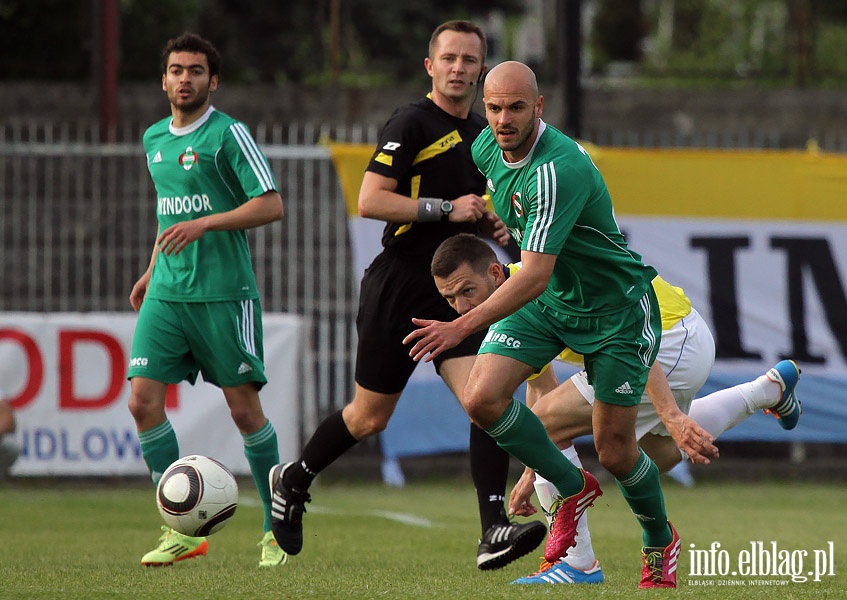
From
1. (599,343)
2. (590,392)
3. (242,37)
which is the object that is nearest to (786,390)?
(590,392)

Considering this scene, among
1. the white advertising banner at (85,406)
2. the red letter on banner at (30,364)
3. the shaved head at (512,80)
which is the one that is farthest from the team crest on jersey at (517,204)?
the red letter on banner at (30,364)

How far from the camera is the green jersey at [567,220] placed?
4.78m

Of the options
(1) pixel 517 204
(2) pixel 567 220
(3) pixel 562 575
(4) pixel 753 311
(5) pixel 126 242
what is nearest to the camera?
(2) pixel 567 220

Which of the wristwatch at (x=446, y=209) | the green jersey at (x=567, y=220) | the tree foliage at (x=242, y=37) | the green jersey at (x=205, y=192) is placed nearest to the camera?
the green jersey at (x=567, y=220)

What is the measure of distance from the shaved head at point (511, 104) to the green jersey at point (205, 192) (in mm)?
1734

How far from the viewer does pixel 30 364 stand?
33.7 feet

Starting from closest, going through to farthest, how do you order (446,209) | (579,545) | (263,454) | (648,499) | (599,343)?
(599,343) → (648,499) → (579,545) → (446,209) → (263,454)

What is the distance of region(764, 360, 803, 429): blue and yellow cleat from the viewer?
6184 millimetres

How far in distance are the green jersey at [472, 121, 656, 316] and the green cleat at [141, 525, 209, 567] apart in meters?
2.10

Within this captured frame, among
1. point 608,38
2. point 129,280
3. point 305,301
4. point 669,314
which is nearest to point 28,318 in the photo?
point 129,280

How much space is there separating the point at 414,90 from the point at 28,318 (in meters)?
4.99

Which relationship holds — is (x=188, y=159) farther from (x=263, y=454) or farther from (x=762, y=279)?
(x=762, y=279)

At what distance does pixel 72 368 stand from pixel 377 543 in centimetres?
414

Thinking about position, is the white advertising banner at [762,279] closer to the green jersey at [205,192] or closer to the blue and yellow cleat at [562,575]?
the green jersey at [205,192]
